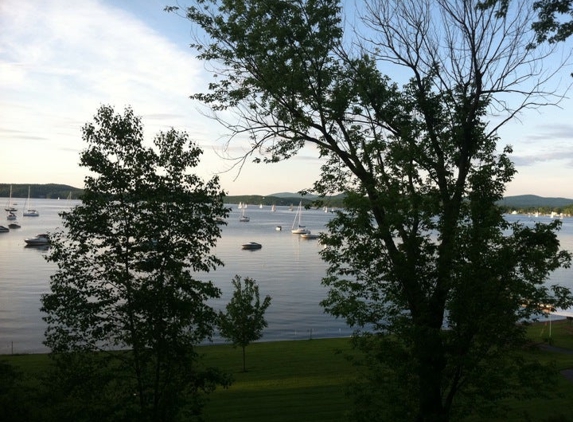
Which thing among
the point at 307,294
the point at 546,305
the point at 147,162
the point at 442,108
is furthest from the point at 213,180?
the point at 307,294

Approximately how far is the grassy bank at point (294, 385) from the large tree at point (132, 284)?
15.5 feet

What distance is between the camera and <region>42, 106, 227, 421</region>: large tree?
29.6ft

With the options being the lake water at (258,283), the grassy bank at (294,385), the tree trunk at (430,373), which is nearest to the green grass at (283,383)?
the grassy bank at (294,385)

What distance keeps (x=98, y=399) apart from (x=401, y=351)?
5.98 metres

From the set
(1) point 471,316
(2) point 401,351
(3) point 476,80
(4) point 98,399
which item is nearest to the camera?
(4) point 98,399

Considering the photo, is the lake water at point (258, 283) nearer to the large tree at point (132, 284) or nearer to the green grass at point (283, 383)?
the green grass at point (283, 383)

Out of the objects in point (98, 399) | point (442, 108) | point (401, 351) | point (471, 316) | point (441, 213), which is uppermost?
point (442, 108)

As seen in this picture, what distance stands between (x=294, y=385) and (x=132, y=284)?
16.7m

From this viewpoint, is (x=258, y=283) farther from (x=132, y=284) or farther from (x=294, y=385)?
(x=132, y=284)

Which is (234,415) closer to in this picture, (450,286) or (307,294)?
(450,286)

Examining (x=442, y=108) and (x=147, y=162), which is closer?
(x=147, y=162)

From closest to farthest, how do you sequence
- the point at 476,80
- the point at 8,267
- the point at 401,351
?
1. the point at 401,351
2. the point at 476,80
3. the point at 8,267

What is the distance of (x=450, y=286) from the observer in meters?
10.2

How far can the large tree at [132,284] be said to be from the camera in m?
9.02
